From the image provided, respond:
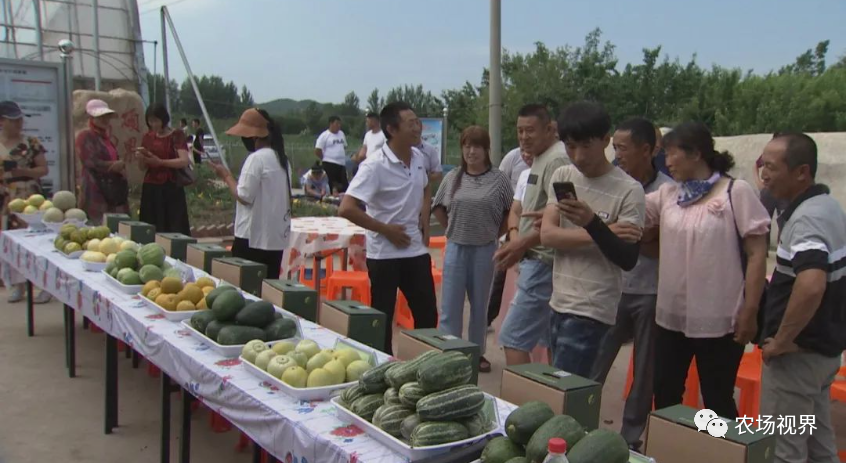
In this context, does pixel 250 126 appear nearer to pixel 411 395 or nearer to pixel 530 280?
pixel 530 280

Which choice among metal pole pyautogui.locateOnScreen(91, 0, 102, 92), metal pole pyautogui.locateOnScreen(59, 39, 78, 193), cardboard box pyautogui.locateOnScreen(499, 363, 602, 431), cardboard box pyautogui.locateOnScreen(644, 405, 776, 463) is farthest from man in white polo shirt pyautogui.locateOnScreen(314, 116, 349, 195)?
cardboard box pyautogui.locateOnScreen(644, 405, 776, 463)

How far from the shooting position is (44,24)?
13.4 metres

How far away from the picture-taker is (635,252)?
8.39 feet

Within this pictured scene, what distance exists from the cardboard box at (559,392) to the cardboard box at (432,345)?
0.15m

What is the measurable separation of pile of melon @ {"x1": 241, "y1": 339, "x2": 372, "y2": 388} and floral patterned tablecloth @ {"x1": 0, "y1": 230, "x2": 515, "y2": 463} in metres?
0.06

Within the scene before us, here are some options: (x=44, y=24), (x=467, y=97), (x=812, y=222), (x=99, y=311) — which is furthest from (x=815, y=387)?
(x=467, y=97)

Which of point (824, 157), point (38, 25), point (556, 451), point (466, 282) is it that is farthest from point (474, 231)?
point (38, 25)

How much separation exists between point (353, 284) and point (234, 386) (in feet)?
11.4

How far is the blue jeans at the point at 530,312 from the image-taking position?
3299mm

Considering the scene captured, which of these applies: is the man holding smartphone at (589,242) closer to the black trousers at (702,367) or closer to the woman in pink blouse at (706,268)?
the woman in pink blouse at (706,268)

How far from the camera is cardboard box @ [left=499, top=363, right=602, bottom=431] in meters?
1.91

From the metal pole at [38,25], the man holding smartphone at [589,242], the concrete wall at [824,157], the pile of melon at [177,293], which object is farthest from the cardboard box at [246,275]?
the metal pole at [38,25]

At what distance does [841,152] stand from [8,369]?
10156 mm

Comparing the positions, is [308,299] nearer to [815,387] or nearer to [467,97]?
[815,387]
